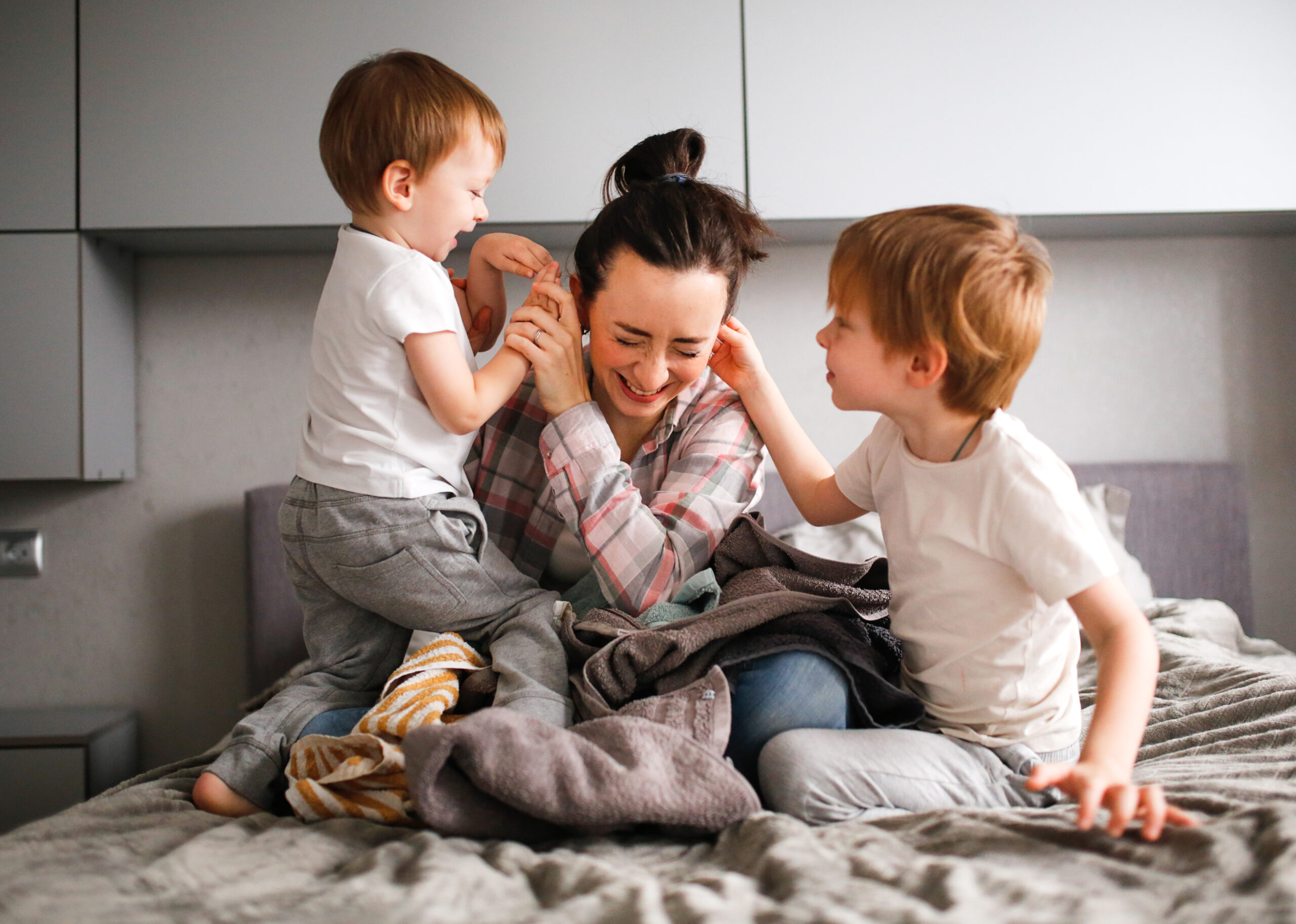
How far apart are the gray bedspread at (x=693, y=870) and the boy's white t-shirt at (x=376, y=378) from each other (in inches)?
15.3

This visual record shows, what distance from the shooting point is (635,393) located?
1.22 m

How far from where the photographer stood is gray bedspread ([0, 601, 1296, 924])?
619mm

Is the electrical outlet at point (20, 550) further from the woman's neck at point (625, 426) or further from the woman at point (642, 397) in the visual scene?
the woman's neck at point (625, 426)

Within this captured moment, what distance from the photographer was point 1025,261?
91cm

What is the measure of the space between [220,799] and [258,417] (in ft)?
5.18

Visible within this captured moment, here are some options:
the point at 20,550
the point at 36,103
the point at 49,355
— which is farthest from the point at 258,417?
the point at 36,103

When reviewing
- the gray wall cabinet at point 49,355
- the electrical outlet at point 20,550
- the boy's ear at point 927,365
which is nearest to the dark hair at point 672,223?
the boy's ear at point 927,365

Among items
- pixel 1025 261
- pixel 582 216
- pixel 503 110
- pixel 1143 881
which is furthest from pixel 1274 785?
pixel 503 110

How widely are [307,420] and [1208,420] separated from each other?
7.38 ft

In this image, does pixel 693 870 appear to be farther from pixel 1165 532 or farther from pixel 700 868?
pixel 1165 532

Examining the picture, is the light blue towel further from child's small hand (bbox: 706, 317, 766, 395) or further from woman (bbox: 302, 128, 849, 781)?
child's small hand (bbox: 706, 317, 766, 395)

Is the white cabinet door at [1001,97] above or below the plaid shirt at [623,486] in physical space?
above

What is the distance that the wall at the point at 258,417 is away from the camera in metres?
2.31

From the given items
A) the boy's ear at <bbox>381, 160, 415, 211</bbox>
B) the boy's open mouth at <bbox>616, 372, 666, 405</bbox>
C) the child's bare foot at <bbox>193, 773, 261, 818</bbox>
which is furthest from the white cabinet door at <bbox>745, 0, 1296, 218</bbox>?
the child's bare foot at <bbox>193, 773, 261, 818</bbox>
